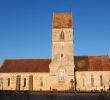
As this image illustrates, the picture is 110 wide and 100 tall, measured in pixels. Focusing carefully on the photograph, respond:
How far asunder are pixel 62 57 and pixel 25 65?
11472 millimetres

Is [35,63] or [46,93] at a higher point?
[35,63]

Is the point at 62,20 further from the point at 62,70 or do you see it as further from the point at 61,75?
the point at 61,75

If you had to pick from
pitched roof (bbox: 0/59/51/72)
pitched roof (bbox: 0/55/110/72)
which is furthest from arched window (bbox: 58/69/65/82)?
pitched roof (bbox: 0/59/51/72)

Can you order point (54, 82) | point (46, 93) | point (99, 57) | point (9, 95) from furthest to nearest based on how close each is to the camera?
1. point (99, 57)
2. point (54, 82)
3. point (46, 93)
4. point (9, 95)

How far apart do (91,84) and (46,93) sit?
22412 mm

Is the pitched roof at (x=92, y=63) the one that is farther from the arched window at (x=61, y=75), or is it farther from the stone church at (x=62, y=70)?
the arched window at (x=61, y=75)

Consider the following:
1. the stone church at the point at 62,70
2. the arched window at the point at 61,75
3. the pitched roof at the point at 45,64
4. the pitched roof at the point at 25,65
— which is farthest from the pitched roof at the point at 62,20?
the arched window at the point at 61,75

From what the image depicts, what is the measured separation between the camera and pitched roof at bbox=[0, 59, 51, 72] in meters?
82.2

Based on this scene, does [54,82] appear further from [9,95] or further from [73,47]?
[9,95]

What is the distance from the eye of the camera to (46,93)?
59.6m

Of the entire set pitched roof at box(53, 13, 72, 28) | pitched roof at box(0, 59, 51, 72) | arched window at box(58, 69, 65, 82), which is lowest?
arched window at box(58, 69, 65, 82)

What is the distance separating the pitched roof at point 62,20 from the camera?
80.4 metres

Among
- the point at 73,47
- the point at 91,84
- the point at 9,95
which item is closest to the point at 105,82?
the point at 91,84

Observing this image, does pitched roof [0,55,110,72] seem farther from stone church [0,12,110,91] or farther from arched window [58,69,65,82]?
arched window [58,69,65,82]
